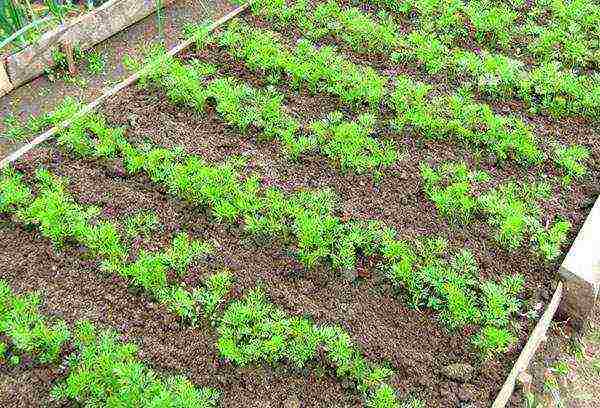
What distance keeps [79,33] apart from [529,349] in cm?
529

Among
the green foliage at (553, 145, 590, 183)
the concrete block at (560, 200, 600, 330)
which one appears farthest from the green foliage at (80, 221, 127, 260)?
the green foliage at (553, 145, 590, 183)

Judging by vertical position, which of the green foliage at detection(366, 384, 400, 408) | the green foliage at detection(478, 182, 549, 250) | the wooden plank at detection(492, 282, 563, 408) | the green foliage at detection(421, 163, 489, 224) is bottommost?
the wooden plank at detection(492, 282, 563, 408)

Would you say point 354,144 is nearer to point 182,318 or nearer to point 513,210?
point 513,210

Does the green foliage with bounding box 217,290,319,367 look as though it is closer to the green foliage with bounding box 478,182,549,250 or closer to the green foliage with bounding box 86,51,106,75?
the green foliage with bounding box 478,182,549,250

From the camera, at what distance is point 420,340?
4.57m

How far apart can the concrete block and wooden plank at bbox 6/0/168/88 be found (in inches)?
203

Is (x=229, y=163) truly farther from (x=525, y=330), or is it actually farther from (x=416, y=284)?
(x=525, y=330)

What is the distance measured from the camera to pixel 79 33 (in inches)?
267

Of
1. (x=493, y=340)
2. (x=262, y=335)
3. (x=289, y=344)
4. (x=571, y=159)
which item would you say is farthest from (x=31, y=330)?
(x=571, y=159)

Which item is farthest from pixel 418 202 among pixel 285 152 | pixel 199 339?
pixel 199 339

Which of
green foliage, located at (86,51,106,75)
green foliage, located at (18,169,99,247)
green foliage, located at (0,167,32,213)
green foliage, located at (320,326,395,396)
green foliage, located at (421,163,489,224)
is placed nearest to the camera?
green foliage, located at (320,326,395,396)

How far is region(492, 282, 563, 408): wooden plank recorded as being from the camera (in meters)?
4.29

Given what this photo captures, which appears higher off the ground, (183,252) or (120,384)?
(183,252)

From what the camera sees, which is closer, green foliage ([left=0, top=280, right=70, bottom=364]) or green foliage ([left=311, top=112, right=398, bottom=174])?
green foliage ([left=0, top=280, right=70, bottom=364])
